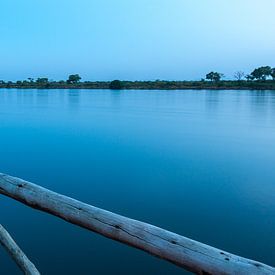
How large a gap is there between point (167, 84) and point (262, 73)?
86.9ft

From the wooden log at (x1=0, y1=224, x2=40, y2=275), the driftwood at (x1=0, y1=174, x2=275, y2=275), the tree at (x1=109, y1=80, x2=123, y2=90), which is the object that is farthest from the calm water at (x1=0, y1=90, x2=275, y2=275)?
the tree at (x1=109, y1=80, x2=123, y2=90)

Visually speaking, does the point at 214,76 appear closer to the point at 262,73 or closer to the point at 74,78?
the point at 262,73

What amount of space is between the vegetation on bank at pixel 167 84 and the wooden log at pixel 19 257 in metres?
90.1

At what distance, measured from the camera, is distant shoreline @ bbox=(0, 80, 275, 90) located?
89125 mm

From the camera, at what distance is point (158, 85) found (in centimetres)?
10025

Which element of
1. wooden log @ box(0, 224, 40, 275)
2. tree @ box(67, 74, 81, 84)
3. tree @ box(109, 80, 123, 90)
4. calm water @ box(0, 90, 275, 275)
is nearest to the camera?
wooden log @ box(0, 224, 40, 275)

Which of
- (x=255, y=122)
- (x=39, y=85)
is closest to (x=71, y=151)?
(x=255, y=122)

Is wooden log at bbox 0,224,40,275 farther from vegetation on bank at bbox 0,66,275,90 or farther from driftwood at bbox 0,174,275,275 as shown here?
vegetation on bank at bbox 0,66,275,90

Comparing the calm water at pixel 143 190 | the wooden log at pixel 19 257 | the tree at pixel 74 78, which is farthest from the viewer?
the tree at pixel 74 78

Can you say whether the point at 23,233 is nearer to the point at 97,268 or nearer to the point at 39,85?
the point at 97,268

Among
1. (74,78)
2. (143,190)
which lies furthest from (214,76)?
(143,190)

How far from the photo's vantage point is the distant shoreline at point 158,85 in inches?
3509

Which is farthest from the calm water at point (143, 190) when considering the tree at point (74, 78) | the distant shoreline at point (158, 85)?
the tree at point (74, 78)

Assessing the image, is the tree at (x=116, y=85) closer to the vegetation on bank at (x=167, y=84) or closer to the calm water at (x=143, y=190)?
the vegetation on bank at (x=167, y=84)
